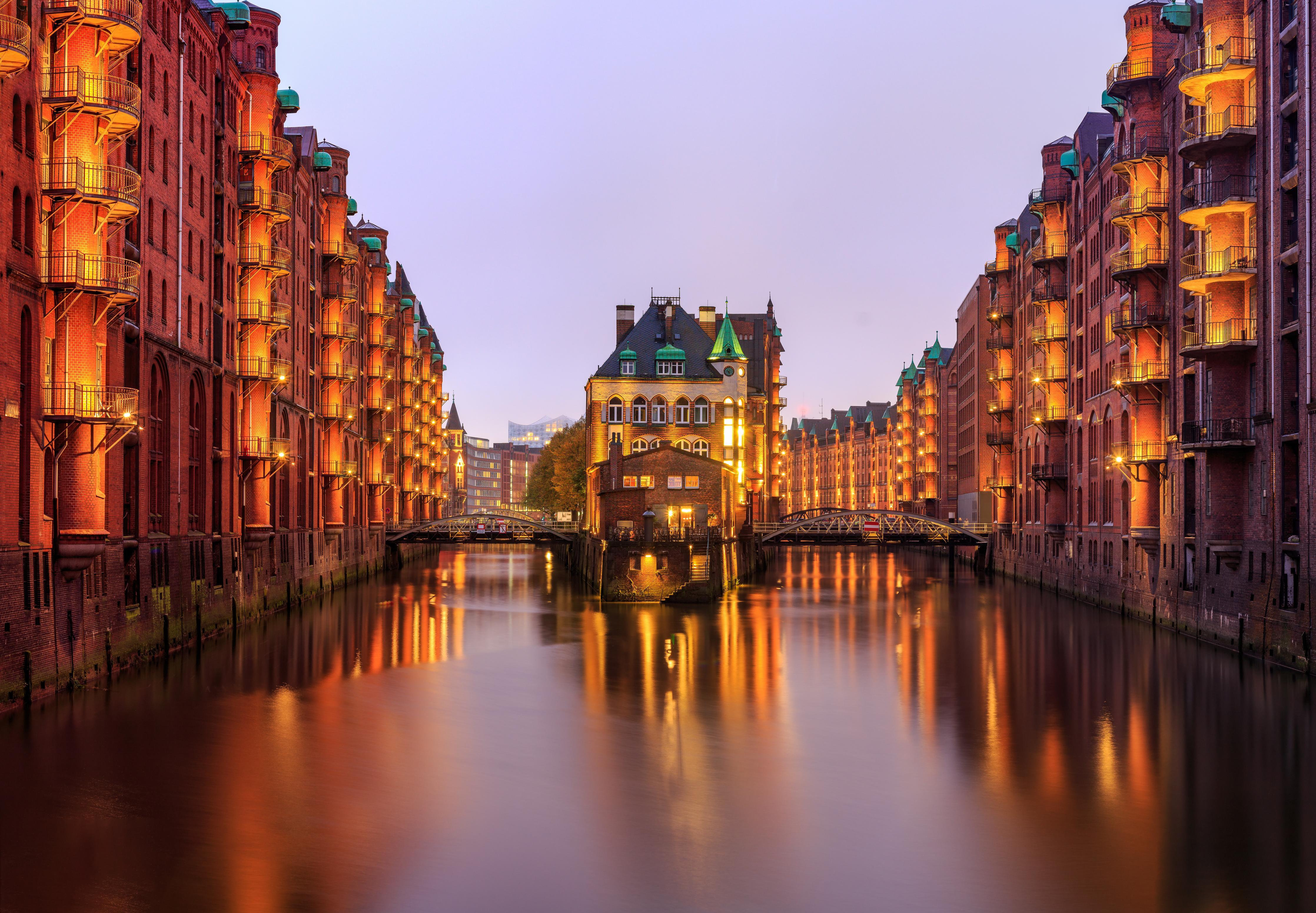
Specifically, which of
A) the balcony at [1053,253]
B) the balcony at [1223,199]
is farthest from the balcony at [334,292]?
the balcony at [1223,199]

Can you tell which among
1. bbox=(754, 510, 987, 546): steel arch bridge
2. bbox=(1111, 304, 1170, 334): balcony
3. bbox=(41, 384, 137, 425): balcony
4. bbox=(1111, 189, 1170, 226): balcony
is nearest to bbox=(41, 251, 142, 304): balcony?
bbox=(41, 384, 137, 425): balcony

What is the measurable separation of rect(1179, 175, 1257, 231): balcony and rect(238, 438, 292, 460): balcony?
40.4 metres

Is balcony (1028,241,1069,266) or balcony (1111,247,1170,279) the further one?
balcony (1028,241,1069,266)

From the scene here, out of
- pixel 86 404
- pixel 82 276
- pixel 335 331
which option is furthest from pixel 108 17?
pixel 335 331

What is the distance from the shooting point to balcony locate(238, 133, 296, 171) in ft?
192

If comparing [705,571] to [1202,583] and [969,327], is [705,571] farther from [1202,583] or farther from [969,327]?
[969,327]

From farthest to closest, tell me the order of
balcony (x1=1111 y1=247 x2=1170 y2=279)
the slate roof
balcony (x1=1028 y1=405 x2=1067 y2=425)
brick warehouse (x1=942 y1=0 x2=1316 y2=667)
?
the slate roof
balcony (x1=1028 y1=405 x2=1067 y2=425)
balcony (x1=1111 y1=247 x2=1170 y2=279)
brick warehouse (x1=942 y1=0 x2=1316 y2=667)

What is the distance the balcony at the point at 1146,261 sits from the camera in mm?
55281

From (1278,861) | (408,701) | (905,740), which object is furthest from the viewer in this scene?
(408,701)

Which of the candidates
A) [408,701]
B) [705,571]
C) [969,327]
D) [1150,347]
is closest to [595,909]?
[408,701]

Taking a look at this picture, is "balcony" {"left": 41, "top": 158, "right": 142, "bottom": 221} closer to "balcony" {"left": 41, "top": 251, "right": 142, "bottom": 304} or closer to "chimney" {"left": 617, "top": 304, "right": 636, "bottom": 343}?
"balcony" {"left": 41, "top": 251, "right": 142, "bottom": 304}

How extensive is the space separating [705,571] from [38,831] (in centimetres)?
5392

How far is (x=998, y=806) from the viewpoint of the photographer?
26.2 metres

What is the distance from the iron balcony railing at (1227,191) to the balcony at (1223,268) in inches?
64.6
